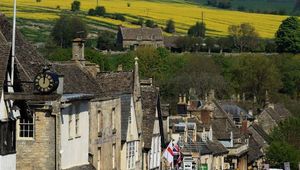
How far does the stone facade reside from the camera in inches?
2208

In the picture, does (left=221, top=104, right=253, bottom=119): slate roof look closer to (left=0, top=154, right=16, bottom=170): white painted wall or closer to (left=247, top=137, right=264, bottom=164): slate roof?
(left=247, top=137, right=264, bottom=164): slate roof

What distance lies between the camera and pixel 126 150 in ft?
205

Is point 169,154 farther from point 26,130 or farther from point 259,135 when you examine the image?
point 259,135

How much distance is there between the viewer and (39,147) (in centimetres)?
4647

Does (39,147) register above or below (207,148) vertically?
above

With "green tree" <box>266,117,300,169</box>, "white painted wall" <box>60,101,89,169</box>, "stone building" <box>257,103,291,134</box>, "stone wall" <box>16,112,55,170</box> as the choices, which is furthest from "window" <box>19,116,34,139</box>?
"stone building" <box>257,103,291,134</box>

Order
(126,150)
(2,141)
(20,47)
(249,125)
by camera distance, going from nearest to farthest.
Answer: (2,141), (20,47), (126,150), (249,125)

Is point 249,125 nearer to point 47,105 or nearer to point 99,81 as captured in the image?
point 99,81

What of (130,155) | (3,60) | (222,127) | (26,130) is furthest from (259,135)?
(3,60)

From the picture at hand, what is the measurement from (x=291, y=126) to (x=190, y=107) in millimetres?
27576

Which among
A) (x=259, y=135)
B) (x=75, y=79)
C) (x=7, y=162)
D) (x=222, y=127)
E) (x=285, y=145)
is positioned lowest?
(x=259, y=135)

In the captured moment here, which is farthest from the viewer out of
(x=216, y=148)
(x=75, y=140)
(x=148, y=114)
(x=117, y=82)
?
(x=216, y=148)

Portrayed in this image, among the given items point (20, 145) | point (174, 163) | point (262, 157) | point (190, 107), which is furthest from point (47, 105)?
point (262, 157)

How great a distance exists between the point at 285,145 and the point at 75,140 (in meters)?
72.4
